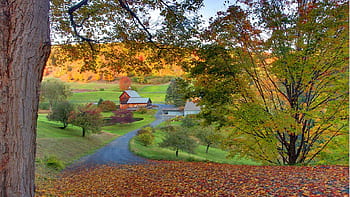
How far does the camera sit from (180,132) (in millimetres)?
12430

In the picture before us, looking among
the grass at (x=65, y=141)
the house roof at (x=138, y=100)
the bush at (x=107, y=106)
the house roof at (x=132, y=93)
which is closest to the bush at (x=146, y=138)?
the house roof at (x=138, y=100)

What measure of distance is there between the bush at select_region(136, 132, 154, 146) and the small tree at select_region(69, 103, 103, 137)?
3.49 meters

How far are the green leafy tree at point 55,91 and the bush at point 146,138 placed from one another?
738 cm

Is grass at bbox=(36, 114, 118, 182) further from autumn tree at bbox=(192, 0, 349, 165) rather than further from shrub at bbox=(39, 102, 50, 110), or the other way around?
autumn tree at bbox=(192, 0, 349, 165)

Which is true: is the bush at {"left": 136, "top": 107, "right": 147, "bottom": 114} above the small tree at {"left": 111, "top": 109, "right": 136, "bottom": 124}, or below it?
above

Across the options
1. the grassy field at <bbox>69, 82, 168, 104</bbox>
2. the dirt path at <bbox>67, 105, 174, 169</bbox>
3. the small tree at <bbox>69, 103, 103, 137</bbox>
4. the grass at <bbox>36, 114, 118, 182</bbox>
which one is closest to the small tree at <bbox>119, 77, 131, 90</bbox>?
the grassy field at <bbox>69, 82, 168, 104</bbox>

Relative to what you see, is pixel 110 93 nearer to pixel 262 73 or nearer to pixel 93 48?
pixel 93 48

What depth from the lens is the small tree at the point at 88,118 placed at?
14484mm

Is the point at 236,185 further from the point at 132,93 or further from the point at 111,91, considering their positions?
the point at 111,91

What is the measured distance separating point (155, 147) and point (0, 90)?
43.2 ft

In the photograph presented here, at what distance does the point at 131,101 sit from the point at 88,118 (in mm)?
3509

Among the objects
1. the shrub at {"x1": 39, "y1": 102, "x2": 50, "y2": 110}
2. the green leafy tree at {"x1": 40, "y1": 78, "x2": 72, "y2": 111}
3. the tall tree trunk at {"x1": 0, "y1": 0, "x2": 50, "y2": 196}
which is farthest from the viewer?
the shrub at {"x1": 39, "y1": 102, "x2": 50, "y2": 110}

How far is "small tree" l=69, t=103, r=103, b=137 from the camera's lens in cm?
1448

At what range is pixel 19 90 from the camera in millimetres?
1610
